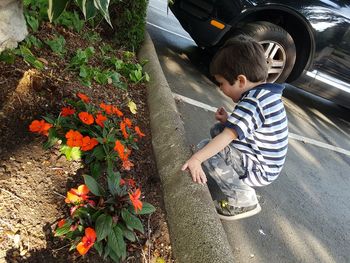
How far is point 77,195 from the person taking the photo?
176 centimetres

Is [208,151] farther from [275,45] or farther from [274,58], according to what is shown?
[274,58]

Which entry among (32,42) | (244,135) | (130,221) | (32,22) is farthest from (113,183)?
(32,22)

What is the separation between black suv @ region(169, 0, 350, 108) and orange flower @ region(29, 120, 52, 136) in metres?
2.88

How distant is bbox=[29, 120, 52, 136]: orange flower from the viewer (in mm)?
1972

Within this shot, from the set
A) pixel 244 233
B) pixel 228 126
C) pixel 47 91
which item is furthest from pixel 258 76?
pixel 47 91

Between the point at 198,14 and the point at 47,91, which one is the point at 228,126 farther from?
the point at 198,14

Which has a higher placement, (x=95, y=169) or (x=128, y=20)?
(x=128, y=20)

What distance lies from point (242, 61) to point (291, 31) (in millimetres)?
2699

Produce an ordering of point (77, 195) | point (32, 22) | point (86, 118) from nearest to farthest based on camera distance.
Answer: point (77, 195)
point (86, 118)
point (32, 22)

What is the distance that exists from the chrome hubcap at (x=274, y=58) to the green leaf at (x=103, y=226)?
3341 mm

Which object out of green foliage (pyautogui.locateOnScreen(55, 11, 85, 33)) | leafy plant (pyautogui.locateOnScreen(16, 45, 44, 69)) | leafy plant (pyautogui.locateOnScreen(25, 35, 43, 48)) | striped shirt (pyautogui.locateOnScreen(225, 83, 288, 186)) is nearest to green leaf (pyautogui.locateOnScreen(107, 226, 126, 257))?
striped shirt (pyautogui.locateOnScreen(225, 83, 288, 186))

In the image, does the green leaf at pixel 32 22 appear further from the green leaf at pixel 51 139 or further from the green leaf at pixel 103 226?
the green leaf at pixel 103 226

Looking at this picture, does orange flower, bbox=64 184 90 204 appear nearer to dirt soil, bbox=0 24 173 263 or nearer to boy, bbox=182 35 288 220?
dirt soil, bbox=0 24 173 263

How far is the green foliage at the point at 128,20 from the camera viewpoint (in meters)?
3.85
